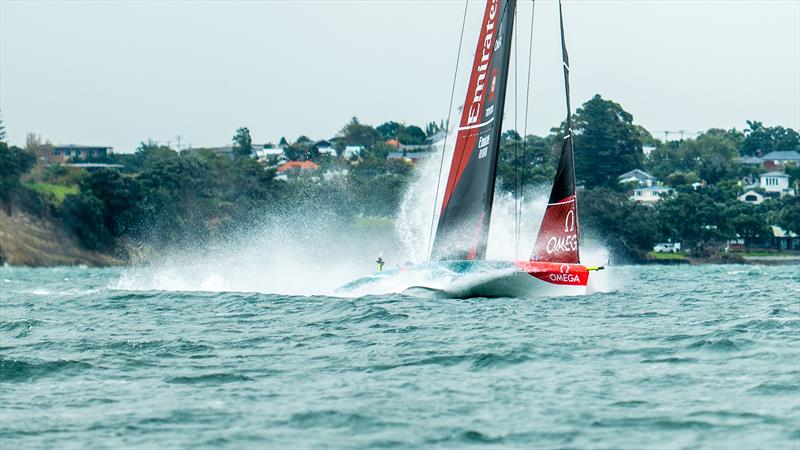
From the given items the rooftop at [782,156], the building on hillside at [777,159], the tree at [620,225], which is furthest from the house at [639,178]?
the rooftop at [782,156]

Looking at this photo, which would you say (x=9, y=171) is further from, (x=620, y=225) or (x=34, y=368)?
(x=34, y=368)

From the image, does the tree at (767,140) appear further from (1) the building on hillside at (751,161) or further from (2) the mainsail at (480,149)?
(2) the mainsail at (480,149)

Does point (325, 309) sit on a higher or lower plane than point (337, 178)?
lower

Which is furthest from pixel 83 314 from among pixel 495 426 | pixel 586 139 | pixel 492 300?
pixel 586 139

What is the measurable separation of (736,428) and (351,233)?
9102 centimetres

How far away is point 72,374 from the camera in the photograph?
15.3 metres

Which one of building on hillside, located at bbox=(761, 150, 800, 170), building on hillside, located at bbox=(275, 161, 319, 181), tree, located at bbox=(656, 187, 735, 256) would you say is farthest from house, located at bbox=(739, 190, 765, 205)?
building on hillside, located at bbox=(275, 161, 319, 181)

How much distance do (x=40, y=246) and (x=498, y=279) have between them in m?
85.8

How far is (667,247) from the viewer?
110 m

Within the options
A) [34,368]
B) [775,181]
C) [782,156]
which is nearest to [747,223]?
[775,181]

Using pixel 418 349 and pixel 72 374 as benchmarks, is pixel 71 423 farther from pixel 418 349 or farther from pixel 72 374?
pixel 418 349

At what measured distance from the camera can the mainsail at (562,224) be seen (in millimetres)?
26469

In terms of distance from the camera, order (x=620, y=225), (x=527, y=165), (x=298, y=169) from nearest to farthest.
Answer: (x=620, y=225)
(x=298, y=169)
(x=527, y=165)

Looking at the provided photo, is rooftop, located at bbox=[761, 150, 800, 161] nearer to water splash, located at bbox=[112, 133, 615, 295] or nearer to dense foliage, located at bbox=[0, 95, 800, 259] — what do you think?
dense foliage, located at bbox=[0, 95, 800, 259]
